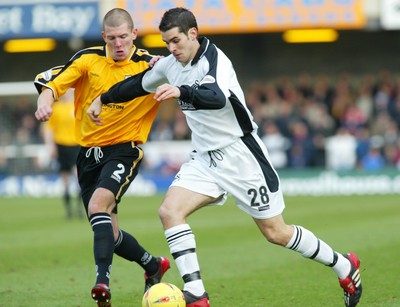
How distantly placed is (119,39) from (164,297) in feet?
7.70

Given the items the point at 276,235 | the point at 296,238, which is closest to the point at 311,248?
the point at 296,238

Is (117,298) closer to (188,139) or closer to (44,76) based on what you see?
(44,76)

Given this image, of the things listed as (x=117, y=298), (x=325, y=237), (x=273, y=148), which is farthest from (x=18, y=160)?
(x=117, y=298)

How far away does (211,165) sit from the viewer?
7.02m

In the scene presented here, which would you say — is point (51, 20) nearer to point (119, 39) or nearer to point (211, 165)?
point (119, 39)

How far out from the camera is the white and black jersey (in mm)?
6625

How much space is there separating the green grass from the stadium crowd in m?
4.58

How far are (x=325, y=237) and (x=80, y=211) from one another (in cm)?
580

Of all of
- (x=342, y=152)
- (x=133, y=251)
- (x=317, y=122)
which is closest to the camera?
(x=133, y=251)

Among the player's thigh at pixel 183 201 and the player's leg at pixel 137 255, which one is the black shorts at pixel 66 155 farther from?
the player's thigh at pixel 183 201

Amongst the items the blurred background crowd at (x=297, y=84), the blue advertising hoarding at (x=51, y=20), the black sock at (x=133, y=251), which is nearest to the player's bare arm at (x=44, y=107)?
the black sock at (x=133, y=251)

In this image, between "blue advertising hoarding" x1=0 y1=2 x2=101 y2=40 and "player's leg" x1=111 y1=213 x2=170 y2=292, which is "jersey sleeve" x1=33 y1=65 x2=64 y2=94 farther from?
Answer: "blue advertising hoarding" x1=0 y1=2 x2=101 y2=40

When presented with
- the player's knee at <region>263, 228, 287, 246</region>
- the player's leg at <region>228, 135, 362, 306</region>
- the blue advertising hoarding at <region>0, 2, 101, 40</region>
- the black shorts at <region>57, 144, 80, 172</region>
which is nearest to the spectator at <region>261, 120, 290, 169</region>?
the blue advertising hoarding at <region>0, 2, 101, 40</region>

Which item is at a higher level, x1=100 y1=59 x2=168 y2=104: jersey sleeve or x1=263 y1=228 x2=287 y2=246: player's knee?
x1=100 y1=59 x2=168 y2=104: jersey sleeve
